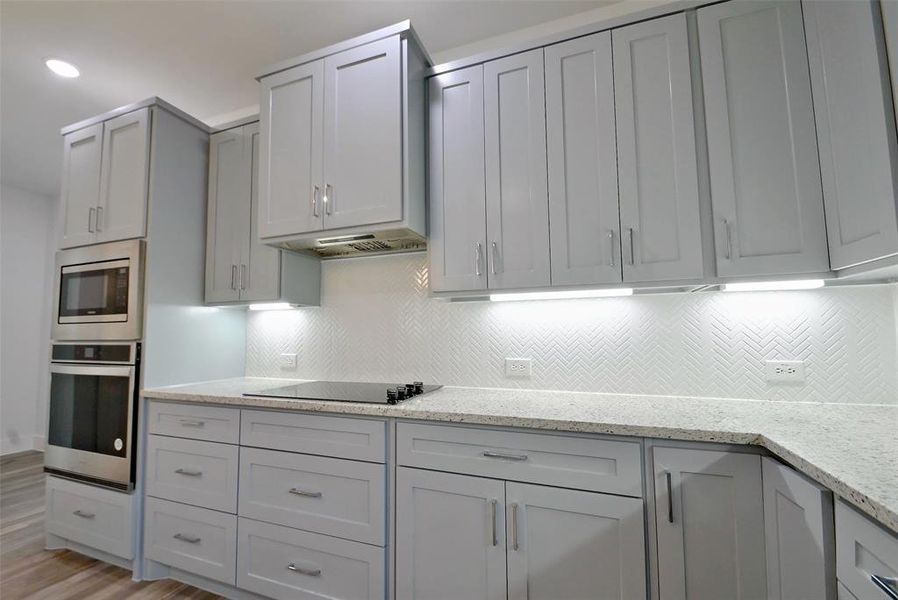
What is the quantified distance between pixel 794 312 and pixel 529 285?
105 cm

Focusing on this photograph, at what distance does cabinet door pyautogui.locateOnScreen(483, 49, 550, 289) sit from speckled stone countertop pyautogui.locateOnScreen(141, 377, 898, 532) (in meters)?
0.54

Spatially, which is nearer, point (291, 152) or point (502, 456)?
point (502, 456)

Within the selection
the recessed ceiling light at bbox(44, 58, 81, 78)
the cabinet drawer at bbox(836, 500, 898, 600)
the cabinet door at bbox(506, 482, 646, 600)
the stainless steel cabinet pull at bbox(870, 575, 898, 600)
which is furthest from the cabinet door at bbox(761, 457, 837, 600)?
the recessed ceiling light at bbox(44, 58, 81, 78)

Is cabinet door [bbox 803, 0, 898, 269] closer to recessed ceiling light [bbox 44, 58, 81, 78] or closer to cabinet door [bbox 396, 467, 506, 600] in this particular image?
cabinet door [bbox 396, 467, 506, 600]

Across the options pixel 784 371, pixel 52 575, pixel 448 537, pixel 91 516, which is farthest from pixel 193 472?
pixel 784 371

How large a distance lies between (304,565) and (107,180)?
225 cm

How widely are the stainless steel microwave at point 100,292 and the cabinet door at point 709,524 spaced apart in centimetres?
241

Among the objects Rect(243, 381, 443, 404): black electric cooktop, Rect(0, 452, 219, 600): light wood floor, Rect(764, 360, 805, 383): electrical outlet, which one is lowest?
Rect(0, 452, 219, 600): light wood floor

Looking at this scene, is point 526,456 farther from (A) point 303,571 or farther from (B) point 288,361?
(B) point 288,361

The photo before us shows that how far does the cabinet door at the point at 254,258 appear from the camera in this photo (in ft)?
7.50

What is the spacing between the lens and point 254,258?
7.68 feet

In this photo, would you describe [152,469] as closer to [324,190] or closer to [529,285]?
[324,190]

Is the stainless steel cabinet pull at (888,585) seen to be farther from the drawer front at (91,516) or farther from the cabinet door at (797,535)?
the drawer front at (91,516)

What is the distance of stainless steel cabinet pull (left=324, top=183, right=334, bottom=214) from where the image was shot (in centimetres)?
197
